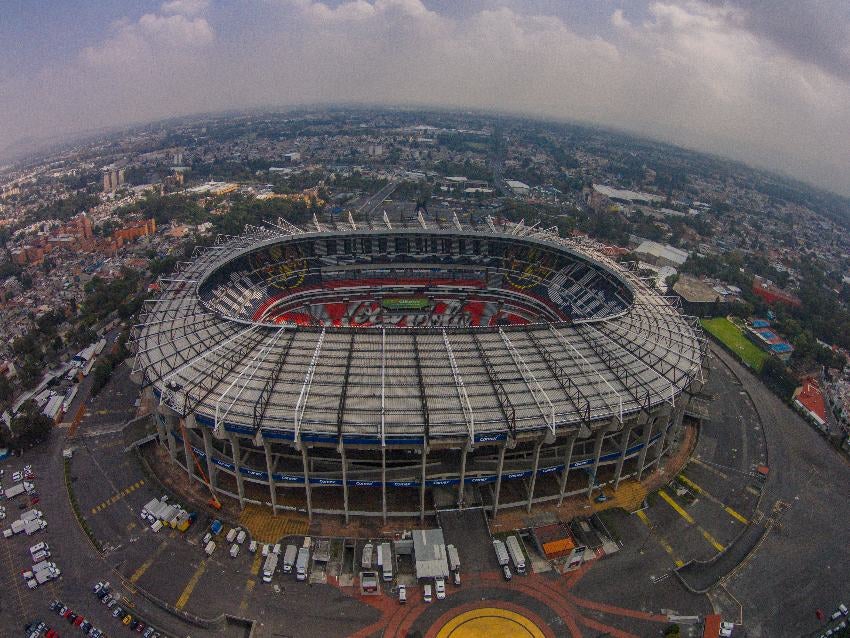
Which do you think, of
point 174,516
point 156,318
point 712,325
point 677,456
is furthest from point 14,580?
point 712,325

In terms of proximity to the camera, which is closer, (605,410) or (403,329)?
(605,410)

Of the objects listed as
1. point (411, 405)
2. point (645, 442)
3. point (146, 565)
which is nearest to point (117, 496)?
point (146, 565)

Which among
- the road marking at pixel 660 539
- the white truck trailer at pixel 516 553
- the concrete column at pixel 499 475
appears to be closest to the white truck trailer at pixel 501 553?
the white truck trailer at pixel 516 553

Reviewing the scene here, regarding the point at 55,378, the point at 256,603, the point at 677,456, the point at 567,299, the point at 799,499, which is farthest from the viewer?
the point at 567,299

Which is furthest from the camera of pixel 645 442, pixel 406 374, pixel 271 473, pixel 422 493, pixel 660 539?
pixel 645 442

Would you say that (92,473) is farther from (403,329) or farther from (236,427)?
(403,329)

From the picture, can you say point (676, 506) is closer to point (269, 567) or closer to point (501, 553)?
point (501, 553)
